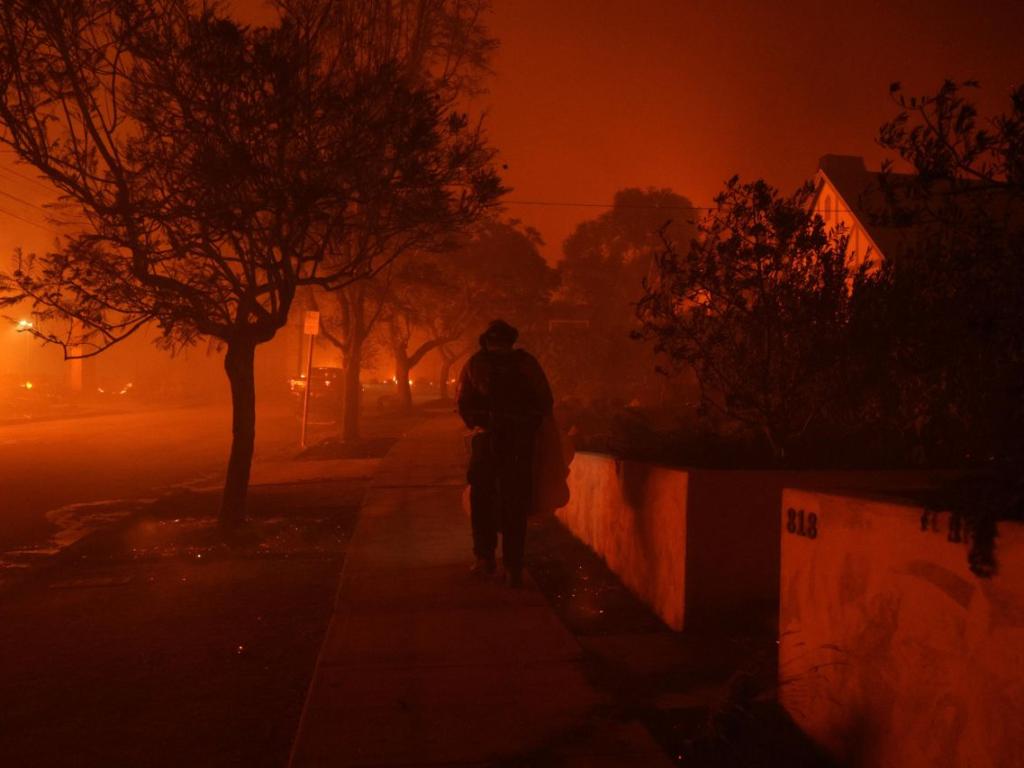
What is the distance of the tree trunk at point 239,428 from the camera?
30.4ft

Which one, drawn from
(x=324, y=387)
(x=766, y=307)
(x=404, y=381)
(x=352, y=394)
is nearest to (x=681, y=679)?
(x=766, y=307)

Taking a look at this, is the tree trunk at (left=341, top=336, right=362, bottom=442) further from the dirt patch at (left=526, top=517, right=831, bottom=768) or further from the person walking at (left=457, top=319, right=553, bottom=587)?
the person walking at (left=457, top=319, right=553, bottom=587)

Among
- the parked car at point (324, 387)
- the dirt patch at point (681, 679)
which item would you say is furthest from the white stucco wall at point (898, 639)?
the parked car at point (324, 387)

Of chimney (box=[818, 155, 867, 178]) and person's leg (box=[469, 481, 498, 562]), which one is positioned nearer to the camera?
person's leg (box=[469, 481, 498, 562])

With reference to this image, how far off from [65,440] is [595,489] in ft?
63.4

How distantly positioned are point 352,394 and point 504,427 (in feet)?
56.1

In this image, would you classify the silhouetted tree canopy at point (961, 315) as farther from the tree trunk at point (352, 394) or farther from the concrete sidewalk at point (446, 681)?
the tree trunk at point (352, 394)

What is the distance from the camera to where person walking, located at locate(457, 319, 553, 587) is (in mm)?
6191

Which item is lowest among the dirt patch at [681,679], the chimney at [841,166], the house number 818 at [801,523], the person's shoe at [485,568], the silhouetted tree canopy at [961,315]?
the dirt patch at [681,679]

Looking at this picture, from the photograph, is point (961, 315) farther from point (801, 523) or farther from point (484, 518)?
point (484, 518)

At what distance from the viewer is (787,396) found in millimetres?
6328

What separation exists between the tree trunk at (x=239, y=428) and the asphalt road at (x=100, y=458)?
2340mm

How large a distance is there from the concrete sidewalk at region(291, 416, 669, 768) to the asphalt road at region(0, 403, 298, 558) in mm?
5499

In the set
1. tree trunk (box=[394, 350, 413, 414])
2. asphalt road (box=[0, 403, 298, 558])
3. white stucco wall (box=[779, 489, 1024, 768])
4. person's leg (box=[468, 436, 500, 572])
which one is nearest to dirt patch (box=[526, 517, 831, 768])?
white stucco wall (box=[779, 489, 1024, 768])
